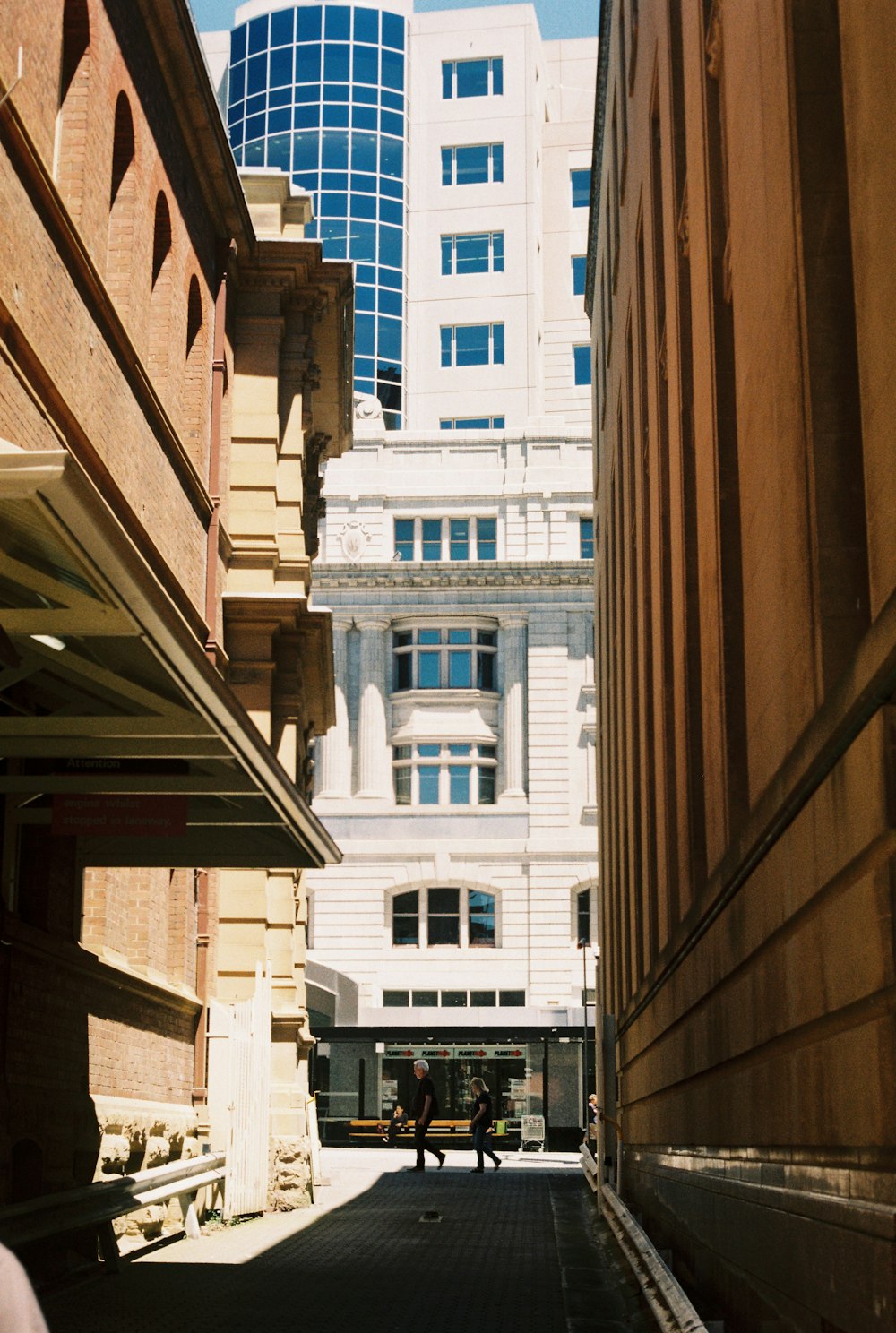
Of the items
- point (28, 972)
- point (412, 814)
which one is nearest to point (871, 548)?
point (28, 972)

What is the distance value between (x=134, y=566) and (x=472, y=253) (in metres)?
71.0

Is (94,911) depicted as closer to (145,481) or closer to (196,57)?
(145,481)

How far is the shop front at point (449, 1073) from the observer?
5097cm

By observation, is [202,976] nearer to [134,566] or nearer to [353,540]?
Result: [134,566]

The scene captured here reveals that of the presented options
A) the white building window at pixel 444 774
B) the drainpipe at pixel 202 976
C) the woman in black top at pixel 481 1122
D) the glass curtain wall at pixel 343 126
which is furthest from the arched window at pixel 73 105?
the glass curtain wall at pixel 343 126

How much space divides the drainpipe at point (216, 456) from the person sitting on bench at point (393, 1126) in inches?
1036

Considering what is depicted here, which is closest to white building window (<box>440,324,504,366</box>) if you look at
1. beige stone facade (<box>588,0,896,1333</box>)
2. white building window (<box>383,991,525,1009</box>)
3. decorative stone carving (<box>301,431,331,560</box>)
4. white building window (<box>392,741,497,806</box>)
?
white building window (<box>392,741,497,806</box>)

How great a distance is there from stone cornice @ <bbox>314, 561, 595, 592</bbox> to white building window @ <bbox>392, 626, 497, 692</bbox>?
1.77 m

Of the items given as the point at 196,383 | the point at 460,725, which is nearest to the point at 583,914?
the point at 460,725

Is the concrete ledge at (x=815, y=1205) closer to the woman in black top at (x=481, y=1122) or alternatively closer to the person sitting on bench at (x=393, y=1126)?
the woman in black top at (x=481, y=1122)

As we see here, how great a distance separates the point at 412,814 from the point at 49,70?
51660 millimetres

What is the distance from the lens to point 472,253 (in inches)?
3056

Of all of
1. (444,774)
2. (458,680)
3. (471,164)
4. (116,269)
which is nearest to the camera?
(116,269)

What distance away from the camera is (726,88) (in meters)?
10.9
